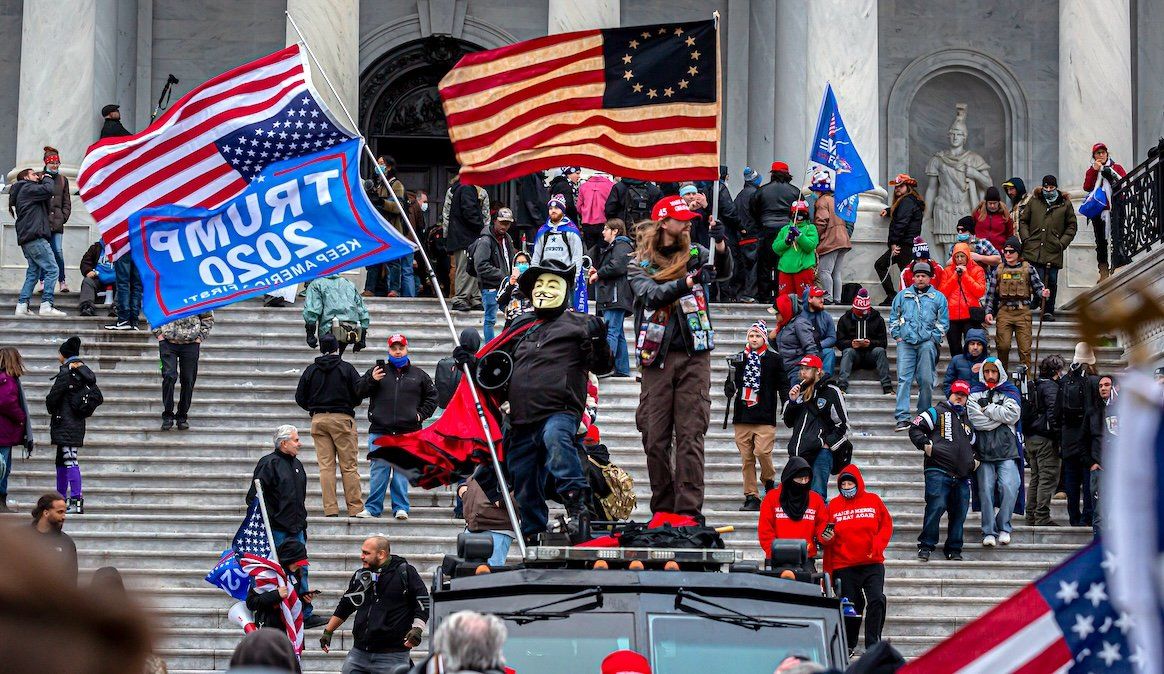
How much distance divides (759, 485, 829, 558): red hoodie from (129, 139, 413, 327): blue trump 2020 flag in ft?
14.2

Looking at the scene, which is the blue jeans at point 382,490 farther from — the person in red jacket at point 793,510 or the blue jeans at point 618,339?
the person in red jacket at point 793,510

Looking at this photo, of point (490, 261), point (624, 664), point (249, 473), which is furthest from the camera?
point (490, 261)

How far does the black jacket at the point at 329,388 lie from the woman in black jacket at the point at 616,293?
3.51 metres

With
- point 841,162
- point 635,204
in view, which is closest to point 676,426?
point 635,204

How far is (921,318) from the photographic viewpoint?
19.4 metres

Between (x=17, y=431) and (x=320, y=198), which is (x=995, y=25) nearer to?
(x=17, y=431)

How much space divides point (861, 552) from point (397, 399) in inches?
194

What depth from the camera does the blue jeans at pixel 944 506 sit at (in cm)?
1641

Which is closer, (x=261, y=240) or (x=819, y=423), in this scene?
(x=261, y=240)

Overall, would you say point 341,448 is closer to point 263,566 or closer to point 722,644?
point 263,566

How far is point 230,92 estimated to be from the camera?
1150 centimetres

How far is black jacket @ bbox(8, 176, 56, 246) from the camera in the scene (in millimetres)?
22148

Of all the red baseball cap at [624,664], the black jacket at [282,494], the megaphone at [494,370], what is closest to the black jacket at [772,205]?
the black jacket at [282,494]

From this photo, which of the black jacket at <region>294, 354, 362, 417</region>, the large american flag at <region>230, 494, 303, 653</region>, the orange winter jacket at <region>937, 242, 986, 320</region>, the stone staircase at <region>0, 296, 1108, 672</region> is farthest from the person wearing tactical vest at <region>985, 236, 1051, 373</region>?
the large american flag at <region>230, 494, 303, 653</region>
